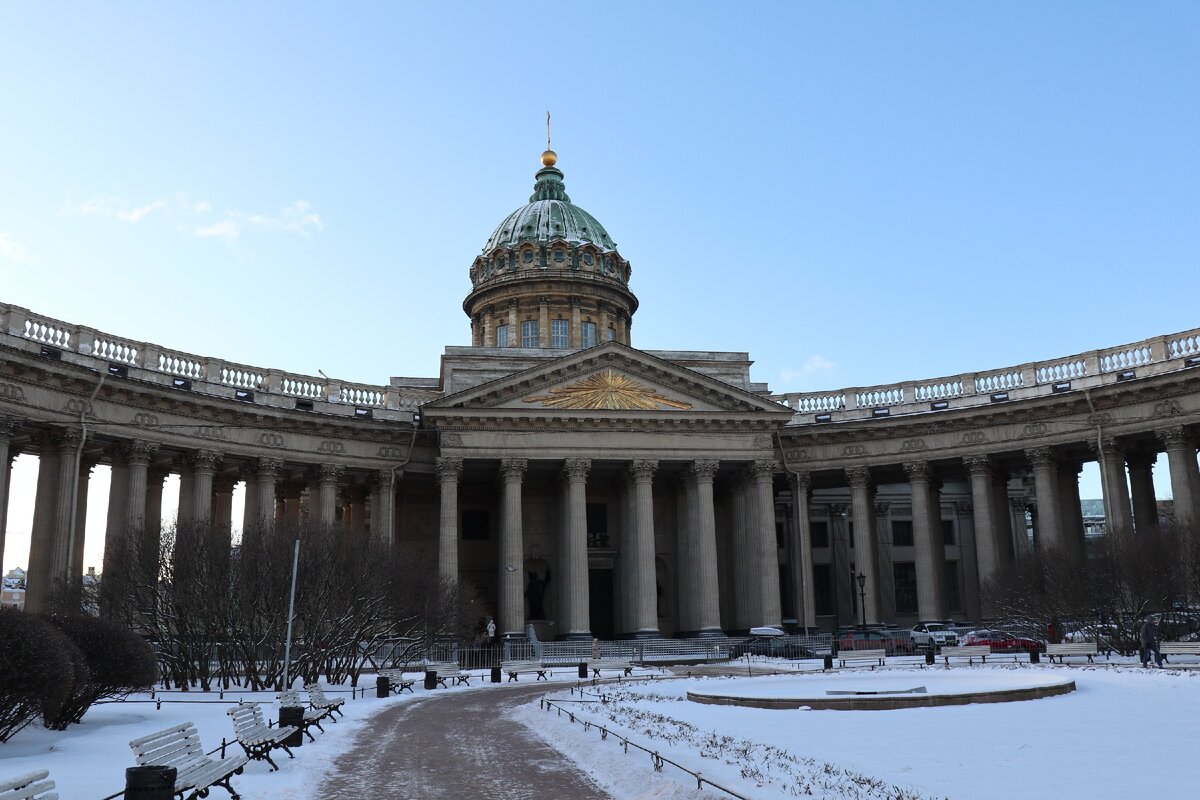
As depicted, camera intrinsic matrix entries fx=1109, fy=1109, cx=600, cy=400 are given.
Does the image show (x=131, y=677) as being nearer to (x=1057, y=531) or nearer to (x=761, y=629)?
(x=761, y=629)

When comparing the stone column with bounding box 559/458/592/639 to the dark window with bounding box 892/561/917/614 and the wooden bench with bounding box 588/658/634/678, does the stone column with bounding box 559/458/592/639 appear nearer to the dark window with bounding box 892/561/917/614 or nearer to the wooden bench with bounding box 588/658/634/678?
the wooden bench with bounding box 588/658/634/678

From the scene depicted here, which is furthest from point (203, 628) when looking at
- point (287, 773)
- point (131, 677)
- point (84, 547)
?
point (287, 773)

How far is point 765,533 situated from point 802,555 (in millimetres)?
3816

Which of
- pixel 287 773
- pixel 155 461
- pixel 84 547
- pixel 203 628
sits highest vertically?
pixel 155 461

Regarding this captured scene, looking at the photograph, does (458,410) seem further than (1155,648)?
Yes

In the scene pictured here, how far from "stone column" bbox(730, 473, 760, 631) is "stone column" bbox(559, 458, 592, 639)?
332 inches

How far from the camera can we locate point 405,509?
6112 centimetres

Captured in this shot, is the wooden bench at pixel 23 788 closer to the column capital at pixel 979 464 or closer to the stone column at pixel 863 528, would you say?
the stone column at pixel 863 528

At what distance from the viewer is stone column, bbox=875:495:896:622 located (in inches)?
2699

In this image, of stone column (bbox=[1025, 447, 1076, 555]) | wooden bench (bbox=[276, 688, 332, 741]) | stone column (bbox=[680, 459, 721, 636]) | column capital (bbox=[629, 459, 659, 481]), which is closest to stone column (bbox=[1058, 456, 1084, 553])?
stone column (bbox=[1025, 447, 1076, 555])

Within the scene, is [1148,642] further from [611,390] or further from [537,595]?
[537,595]

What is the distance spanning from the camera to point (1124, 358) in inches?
2064

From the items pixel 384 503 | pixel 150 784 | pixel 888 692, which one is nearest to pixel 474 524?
pixel 384 503

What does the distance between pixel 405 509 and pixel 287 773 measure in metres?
45.2
